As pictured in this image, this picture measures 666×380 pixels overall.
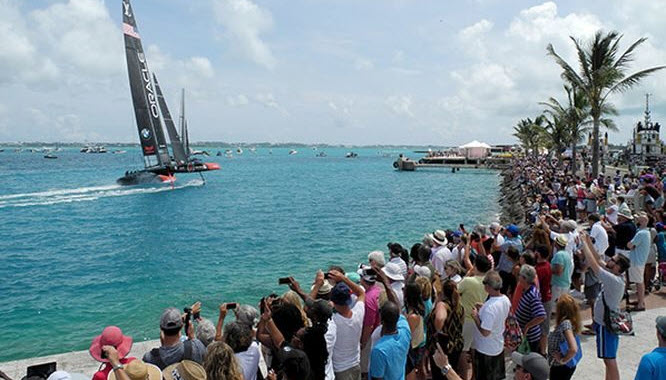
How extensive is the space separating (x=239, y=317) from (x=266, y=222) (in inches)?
1091

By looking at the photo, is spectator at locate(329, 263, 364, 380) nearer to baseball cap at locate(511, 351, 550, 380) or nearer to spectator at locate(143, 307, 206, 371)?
spectator at locate(143, 307, 206, 371)

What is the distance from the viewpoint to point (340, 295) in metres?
4.50

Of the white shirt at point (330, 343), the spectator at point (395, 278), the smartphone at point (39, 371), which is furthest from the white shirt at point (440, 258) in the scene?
the smartphone at point (39, 371)

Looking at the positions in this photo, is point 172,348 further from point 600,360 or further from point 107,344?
point 600,360

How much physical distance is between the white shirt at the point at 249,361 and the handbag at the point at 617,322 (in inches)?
154

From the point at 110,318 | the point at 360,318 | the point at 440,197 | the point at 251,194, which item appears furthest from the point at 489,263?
the point at 251,194

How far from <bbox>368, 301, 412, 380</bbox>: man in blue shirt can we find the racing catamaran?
167ft

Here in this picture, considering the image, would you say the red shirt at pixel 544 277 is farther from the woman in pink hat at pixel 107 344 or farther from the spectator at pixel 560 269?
the woman in pink hat at pixel 107 344

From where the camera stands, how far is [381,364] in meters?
4.14

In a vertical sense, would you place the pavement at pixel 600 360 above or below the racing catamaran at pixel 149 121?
below

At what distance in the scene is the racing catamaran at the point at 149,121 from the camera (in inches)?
1973

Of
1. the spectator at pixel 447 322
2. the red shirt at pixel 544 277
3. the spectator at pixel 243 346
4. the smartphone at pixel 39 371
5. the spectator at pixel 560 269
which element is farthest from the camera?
the spectator at pixel 560 269

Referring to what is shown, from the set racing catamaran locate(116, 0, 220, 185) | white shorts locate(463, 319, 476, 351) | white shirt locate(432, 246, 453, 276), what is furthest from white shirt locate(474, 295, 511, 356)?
racing catamaran locate(116, 0, 220, 185)

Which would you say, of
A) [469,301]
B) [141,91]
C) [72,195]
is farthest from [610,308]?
[141,91]
